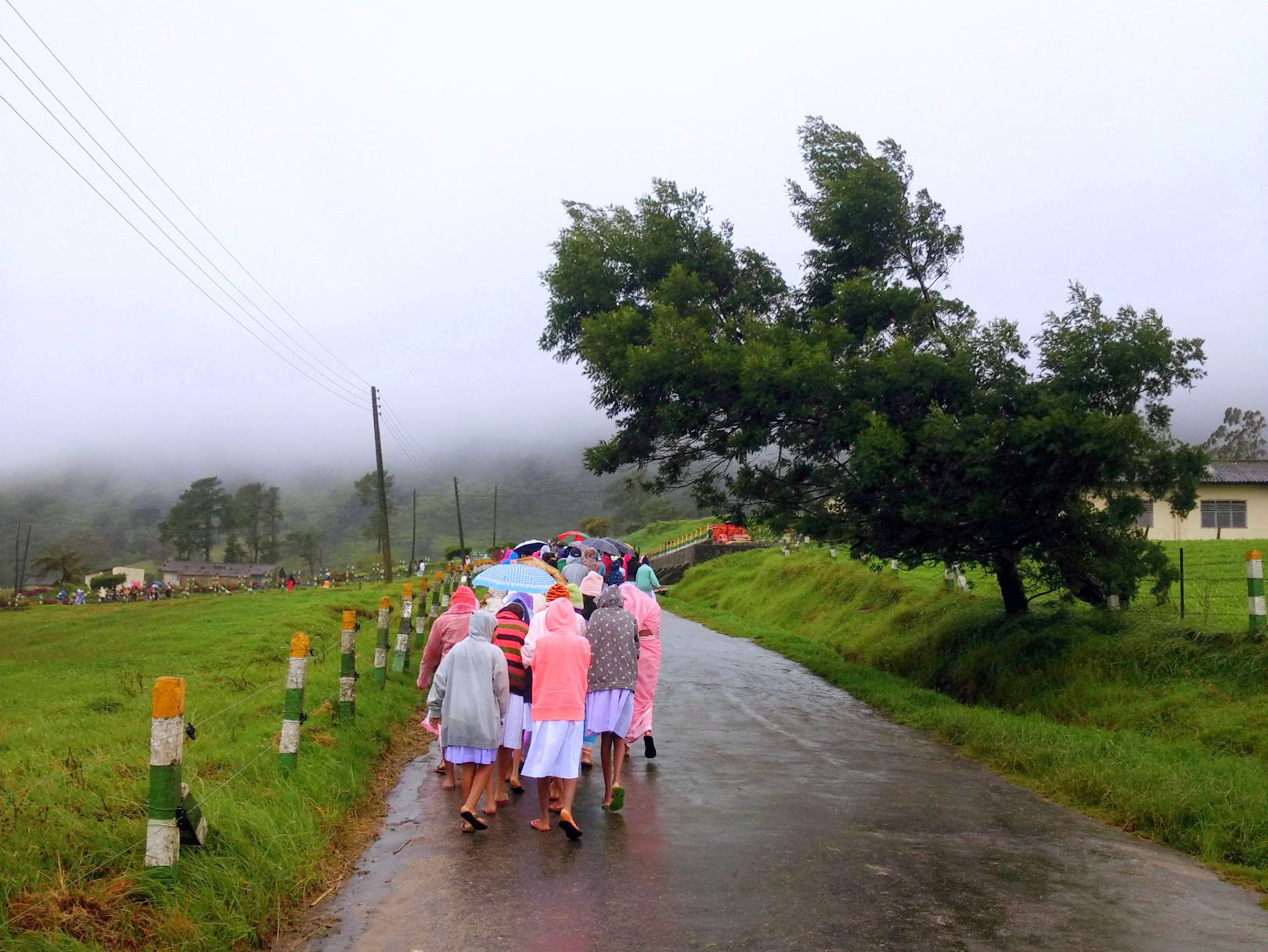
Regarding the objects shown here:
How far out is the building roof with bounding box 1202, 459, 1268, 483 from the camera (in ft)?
127

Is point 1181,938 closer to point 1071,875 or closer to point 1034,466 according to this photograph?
point 1071,875

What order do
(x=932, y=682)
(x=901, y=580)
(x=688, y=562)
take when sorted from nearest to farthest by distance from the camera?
(x=932, y=682) < (x=901, y=580) < (x=688, y=562)

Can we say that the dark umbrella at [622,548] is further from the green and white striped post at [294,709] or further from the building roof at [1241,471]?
the building roof at [1241,471]

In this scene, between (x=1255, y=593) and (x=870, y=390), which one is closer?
(x=1255, y=593)

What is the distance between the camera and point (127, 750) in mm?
9078

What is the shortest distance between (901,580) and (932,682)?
8505 millimetres

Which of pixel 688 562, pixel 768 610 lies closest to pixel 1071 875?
pixel 768 610

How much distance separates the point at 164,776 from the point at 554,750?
117 inches

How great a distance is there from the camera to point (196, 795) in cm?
675

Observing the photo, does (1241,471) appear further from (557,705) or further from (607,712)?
(557,705)

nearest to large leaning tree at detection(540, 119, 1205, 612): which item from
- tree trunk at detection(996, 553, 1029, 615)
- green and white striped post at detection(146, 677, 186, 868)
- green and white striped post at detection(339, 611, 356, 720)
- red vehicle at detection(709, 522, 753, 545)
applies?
tree trunk at detection(996, 553, 1029, 615)

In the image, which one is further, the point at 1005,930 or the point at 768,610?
the point at 768,610

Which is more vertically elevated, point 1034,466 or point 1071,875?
point 1034,466

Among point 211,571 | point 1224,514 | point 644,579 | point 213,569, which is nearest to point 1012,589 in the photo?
point 644,579
